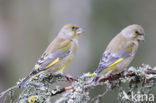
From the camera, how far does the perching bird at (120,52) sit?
4.21 m

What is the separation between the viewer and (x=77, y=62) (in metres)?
9.40

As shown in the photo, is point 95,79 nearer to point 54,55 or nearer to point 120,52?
point 120,52

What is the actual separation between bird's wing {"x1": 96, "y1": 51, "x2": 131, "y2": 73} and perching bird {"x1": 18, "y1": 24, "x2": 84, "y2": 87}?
71 centimetres

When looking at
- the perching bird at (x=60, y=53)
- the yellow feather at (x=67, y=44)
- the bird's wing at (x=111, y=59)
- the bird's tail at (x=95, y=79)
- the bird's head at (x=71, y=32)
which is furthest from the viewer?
the bird's head at (x=71, y=32)

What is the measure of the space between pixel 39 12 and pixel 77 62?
194 inches

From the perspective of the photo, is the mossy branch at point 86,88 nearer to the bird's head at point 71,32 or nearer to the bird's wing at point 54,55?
the bird's wing at point 54,55

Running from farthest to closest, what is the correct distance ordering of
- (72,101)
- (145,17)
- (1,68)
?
(145,17) < (1,68) < (72,101)

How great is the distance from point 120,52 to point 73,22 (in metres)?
5.73

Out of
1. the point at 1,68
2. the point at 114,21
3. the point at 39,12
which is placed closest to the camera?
the point at 1,68

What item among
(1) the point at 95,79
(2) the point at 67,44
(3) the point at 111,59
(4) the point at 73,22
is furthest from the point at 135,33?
(4) the point at 73,22

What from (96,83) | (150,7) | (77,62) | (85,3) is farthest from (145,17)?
(96,83)

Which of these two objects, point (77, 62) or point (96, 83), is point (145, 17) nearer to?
point (77, 62)

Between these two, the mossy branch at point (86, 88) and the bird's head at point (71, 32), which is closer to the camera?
the mossy branch at point (86, 88)

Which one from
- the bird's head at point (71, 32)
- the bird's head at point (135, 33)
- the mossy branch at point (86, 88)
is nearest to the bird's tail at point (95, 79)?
the mossy branch at point (86, 88)
